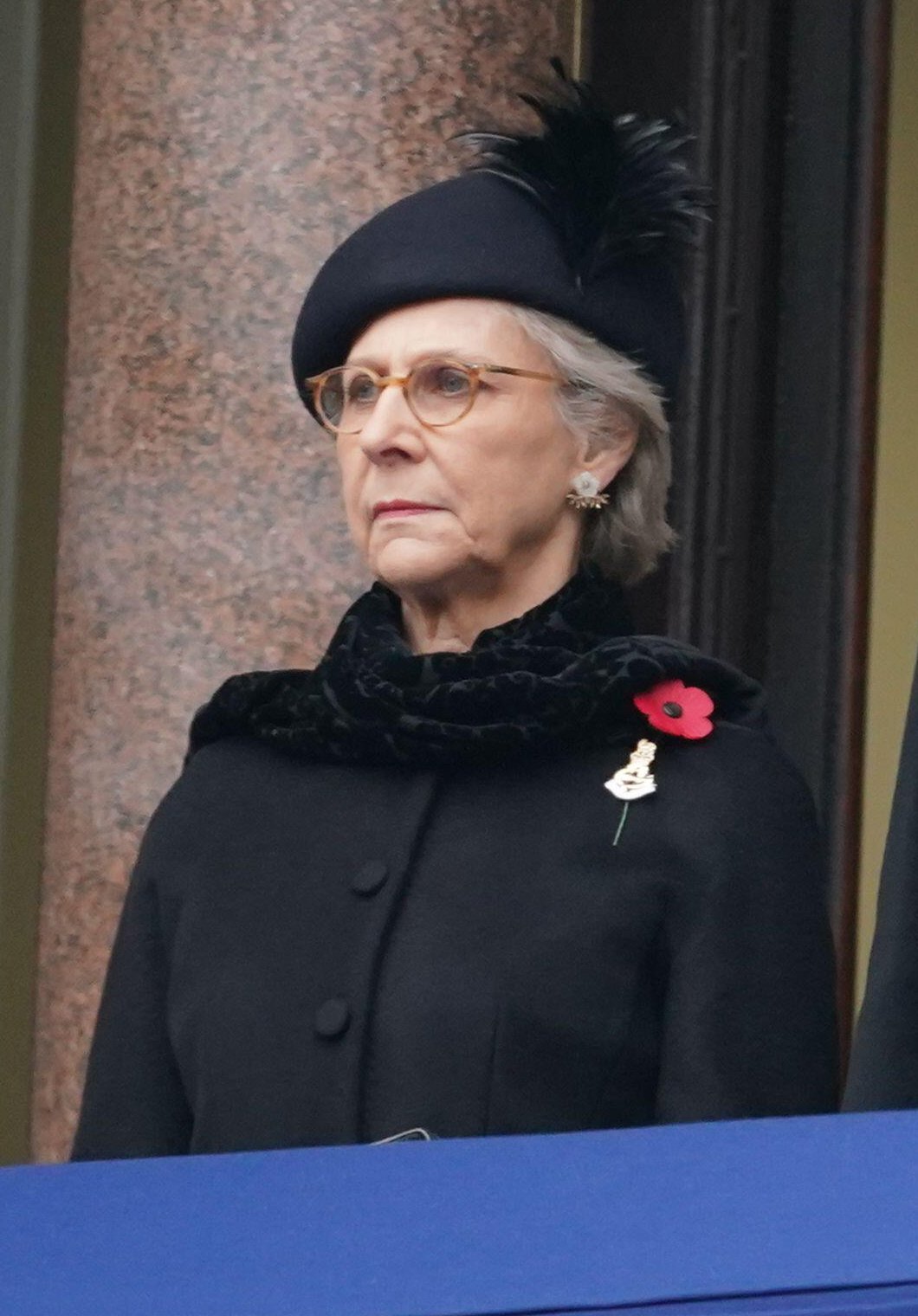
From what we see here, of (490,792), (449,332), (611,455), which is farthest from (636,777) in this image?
(449,332)

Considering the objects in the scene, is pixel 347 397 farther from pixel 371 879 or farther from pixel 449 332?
pixel 371 879

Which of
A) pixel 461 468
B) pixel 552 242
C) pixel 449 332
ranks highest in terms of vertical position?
pixel 552 242

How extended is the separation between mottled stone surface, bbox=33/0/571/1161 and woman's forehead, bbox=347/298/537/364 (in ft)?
2.64

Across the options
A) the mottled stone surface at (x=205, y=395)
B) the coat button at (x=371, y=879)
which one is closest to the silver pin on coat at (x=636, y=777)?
the coat button at (x=371, y=879)

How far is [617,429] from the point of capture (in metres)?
3.08

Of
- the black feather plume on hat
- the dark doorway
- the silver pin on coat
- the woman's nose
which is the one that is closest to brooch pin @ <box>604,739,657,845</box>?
the silver pin on coat

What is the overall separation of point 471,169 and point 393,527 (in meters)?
0.53

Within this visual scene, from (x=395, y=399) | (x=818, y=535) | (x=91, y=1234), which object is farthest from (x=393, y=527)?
(x=818, y=535)

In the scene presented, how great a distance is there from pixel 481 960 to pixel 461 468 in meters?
0.55

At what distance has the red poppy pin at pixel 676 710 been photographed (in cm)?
290

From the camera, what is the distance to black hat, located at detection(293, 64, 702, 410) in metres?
3.02

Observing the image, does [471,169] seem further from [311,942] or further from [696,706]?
[311,942]

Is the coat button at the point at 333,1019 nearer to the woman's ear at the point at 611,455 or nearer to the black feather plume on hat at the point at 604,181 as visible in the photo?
the woman's ear at the point at 611,455

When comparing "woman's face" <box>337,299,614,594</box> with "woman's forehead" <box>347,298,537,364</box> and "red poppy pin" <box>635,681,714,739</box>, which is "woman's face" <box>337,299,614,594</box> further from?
"red poppy pin" <box>635,681,714,739</box>
